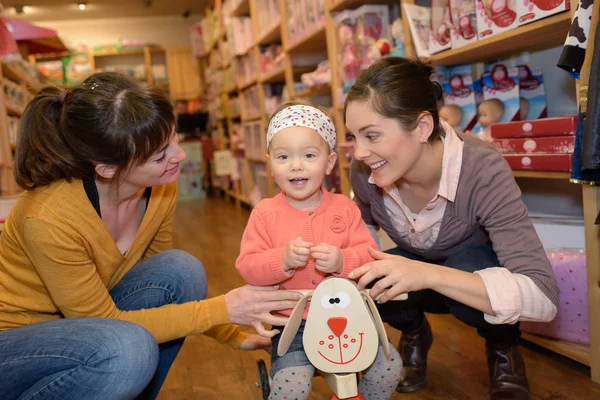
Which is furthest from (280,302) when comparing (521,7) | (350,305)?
(521,7)

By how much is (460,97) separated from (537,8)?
2.13 ft

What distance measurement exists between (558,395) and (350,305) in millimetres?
696

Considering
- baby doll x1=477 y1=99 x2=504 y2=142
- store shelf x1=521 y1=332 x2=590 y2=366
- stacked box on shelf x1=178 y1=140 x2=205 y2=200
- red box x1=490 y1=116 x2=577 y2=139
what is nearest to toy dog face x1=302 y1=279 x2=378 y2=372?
store shelf x1=521 y1=332 x2=590 y2=366

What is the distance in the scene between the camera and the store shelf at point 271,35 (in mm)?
3858

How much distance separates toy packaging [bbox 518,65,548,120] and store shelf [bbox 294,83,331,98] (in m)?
1.26

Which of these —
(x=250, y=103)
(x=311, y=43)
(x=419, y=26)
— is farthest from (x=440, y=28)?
(x=250, y=103)

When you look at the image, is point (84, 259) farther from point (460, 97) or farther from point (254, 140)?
point (254, 140)

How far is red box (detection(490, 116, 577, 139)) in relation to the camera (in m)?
1.53

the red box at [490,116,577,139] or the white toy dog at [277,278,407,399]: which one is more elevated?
the red box at [490,116,577,139]

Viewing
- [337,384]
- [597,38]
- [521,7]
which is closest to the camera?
[337,384]

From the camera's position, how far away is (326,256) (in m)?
1.06

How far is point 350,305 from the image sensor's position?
102 centimetres

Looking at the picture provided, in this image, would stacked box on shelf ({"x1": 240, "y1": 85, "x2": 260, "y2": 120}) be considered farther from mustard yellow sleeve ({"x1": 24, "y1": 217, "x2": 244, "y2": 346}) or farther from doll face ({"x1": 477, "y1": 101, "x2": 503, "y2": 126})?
mustard yellow sleeve ({"x1": 24, "y1": 217, "x2": 244, "y2": 346})

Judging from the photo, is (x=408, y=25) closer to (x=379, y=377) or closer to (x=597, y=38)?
(x=597, y=38)
